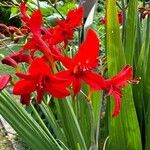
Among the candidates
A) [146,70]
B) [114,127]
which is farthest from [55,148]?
[146,70]

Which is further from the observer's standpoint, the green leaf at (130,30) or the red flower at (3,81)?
the green leaf at (130,30)

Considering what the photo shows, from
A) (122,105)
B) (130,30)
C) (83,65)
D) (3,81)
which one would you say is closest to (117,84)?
(83,65)

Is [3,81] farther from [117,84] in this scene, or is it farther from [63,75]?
[117,84]

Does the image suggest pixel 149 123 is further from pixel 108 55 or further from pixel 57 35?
pixel 57 35

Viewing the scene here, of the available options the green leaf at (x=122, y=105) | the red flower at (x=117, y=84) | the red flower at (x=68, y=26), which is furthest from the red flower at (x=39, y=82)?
the green leaf at (x=122, y=105)

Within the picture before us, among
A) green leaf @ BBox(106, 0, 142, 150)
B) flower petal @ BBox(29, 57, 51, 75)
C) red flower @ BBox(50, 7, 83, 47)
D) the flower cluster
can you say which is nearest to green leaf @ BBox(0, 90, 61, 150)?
green leaf @ BBox(106, 0, 142, 150)

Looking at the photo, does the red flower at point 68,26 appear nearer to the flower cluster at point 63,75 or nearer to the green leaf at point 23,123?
the flower cluster at point 63,75
